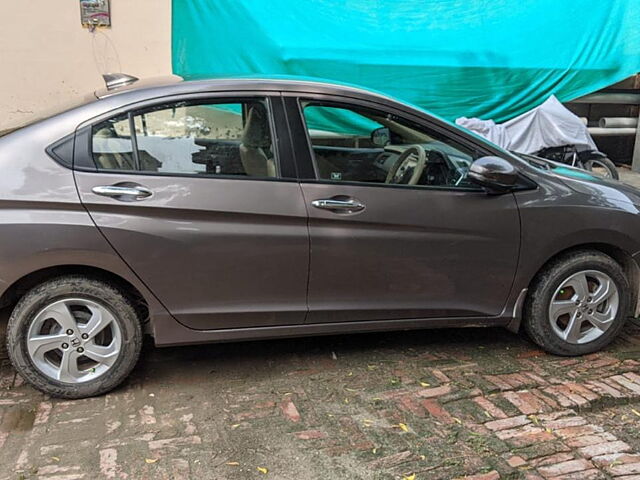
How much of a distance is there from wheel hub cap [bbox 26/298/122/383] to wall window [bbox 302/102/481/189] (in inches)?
57.8

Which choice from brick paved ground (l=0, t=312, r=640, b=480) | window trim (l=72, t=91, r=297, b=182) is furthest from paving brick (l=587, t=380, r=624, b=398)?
window trim (l=72, t=91, r=297, b=182)

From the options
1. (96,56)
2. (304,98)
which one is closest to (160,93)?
(304,98)

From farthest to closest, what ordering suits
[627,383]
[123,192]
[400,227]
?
1. [627,383]
2. [400,227]
3. [123,192]

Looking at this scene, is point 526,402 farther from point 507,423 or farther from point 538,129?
point 538,129

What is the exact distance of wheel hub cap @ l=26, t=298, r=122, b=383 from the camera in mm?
3094

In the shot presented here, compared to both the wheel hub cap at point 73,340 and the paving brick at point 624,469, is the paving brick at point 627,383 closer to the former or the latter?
the paving brick at point 624,469

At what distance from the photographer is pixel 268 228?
3203 mm

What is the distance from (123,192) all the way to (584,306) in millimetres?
2841

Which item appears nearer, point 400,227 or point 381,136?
point 400,227

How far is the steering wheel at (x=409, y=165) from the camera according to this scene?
11.6 feet

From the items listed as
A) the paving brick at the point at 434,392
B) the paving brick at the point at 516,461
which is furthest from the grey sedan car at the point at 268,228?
the paving brick at the point at 516,461

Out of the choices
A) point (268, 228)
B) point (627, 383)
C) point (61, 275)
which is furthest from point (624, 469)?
point (61, 275)

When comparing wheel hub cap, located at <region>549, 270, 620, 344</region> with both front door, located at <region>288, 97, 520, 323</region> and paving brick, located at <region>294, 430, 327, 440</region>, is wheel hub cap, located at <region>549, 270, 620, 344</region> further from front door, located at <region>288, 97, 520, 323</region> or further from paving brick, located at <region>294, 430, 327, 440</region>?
paving brick, located at <region>294, 430, 327, 440</region>

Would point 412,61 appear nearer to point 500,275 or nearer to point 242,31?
point 242,31
